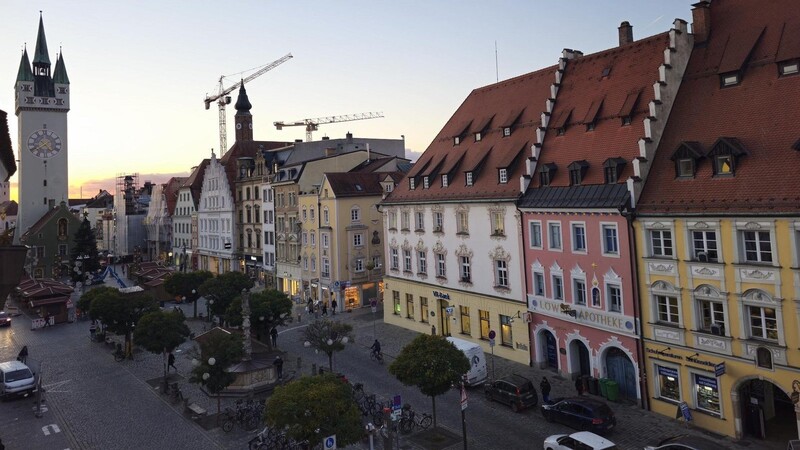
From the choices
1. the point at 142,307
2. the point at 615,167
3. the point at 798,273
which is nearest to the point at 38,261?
the point at 142,307

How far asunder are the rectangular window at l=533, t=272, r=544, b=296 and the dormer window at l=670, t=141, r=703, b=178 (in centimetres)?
980

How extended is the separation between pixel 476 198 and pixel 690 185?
1435 centimetres

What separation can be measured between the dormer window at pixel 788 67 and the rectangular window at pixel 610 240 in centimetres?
984

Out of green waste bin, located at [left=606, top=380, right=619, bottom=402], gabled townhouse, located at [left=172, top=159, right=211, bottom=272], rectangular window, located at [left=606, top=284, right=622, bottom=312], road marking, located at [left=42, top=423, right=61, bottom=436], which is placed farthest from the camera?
gabled townhouse, located at [left=172, top=159, right=211, bottom=272]

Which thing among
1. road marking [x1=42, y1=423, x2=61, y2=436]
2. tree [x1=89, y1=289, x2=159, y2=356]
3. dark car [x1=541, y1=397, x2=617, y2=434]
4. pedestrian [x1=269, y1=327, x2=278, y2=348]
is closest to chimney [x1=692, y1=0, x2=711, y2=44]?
dark car [x1=541, y1=397, x2=617, y2=434]

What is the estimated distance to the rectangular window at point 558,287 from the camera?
3050 centimetres

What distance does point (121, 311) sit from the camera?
3862cm

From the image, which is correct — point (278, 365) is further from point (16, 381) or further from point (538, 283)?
point (538, 283)

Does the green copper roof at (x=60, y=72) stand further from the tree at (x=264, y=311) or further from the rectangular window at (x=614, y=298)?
the rectangular window at (x=614, y=298)

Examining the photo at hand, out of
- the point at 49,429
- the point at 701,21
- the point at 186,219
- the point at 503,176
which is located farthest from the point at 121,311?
the point at 186,219

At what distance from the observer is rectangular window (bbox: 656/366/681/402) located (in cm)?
2462

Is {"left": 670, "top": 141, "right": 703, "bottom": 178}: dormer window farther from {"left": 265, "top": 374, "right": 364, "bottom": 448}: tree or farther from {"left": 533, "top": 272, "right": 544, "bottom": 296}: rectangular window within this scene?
{"left": 265, "top": 374, "right": 364, "bottom": 448}: tree

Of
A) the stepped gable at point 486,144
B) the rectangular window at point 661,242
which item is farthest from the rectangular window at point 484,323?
the rectangular window at point 661,242

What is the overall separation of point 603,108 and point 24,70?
103575 mm
